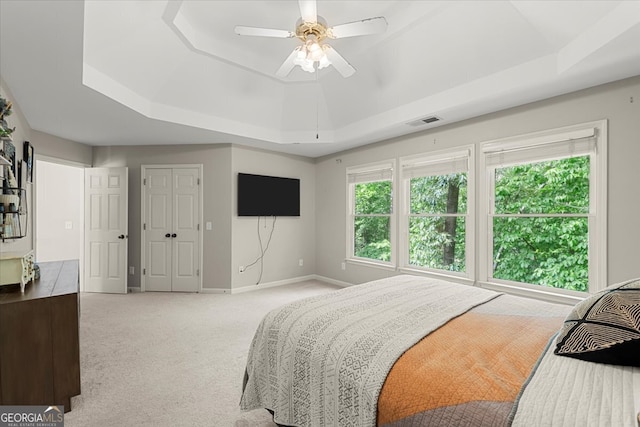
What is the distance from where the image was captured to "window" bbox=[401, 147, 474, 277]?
3.78 m

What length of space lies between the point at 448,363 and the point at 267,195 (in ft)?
14.6

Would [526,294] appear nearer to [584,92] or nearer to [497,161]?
[497,161]

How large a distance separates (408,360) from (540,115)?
310cm

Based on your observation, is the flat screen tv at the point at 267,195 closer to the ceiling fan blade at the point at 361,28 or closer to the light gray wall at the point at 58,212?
the light gray wall at the point at 58,212

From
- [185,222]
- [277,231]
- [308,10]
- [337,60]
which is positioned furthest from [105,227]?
[308,10]

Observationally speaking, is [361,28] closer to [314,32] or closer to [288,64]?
[314,32]

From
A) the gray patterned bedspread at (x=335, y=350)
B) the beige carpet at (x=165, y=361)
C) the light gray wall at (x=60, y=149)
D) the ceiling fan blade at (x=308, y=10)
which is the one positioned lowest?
the beige carpet at (x=165, y=361)

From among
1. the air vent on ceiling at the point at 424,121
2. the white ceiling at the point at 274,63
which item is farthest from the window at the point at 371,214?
the air vent on ceiling at the point at 424,121

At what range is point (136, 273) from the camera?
196 inches

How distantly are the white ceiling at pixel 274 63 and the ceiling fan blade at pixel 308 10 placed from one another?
742 mm

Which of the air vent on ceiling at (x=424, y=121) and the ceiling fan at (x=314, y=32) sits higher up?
the ceiling fan at (x=314, y=32)

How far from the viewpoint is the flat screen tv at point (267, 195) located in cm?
506

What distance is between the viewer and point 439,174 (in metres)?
4.03

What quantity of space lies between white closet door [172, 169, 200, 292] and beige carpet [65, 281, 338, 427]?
63 centimetres
